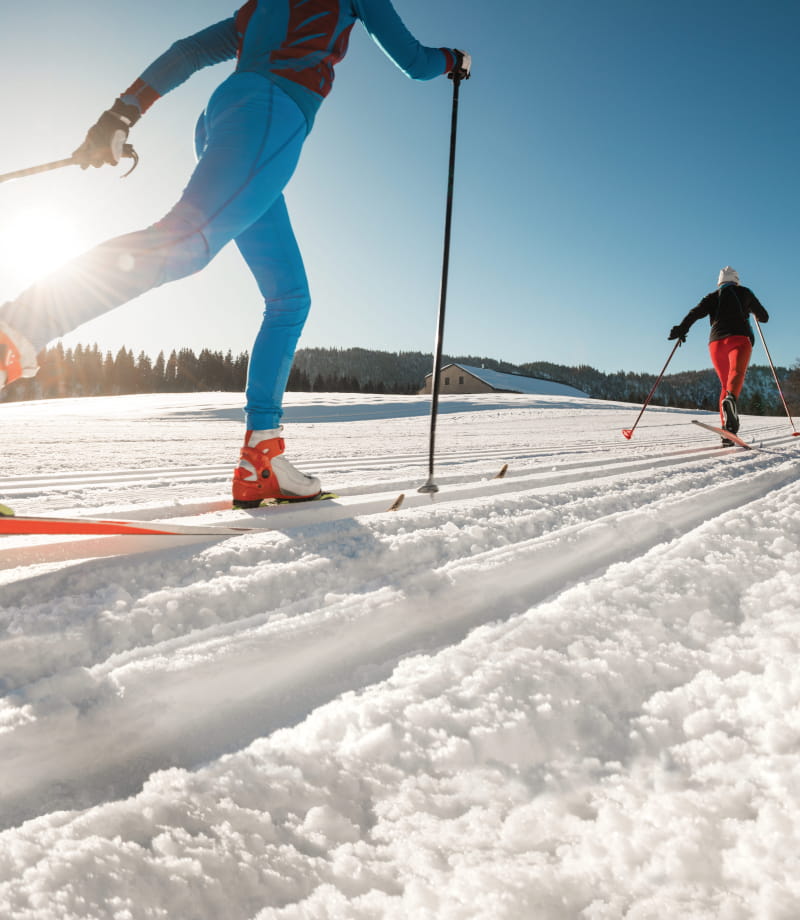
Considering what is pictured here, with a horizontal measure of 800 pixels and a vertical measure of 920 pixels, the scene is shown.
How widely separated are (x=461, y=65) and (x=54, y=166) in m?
1.68

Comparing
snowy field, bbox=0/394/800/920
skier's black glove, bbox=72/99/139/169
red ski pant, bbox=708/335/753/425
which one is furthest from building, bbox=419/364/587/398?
snowy field, bbox=0/394/800/920

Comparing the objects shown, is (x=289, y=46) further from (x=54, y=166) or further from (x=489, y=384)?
(x=489, y=384)

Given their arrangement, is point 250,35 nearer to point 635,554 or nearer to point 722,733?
point 635,554

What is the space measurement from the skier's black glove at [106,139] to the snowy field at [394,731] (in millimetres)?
1232

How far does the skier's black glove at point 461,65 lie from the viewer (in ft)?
6.96

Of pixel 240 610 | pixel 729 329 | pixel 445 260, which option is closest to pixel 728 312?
pixel 729 329

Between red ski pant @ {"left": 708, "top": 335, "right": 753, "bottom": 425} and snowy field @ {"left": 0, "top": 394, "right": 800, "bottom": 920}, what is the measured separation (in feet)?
19.3

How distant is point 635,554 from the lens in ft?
4.31

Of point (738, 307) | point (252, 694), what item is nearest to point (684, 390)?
point (738, 307)

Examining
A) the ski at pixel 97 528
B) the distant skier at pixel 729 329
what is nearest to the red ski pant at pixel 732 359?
the distant skier at pixel 729 329

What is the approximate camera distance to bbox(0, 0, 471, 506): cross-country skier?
1164 millimetres

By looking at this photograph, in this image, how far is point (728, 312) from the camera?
6398mm

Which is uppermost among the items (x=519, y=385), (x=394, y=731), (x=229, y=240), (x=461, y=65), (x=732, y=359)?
(x=519, y=385)

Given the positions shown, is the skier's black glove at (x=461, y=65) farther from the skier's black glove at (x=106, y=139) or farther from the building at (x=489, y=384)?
the building at (x=489, y=384)
